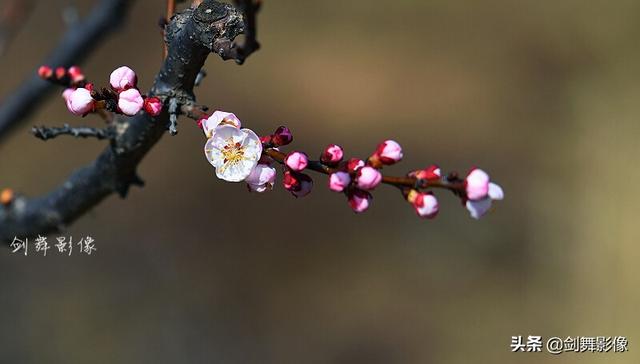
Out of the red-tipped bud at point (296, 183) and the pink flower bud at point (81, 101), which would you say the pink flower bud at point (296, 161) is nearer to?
the red-tipped bud at point (296, 183)

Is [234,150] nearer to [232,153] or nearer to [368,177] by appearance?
[232,153]

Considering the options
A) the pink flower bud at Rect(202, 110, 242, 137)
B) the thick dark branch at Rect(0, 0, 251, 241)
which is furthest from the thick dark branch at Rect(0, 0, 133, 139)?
the pink flower bud at Rect(202, 110, 242, 137)

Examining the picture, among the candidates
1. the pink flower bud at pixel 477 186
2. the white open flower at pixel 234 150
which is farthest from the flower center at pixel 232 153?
the pink flower bud at pixel 477 186

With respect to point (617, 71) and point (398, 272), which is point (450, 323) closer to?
point (398, 272)

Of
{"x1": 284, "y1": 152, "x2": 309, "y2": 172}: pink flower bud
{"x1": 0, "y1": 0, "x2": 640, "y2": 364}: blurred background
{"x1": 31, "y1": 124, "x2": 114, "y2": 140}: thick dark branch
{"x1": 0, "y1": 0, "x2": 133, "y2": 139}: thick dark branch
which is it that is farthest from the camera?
{"x1": 0, "y1": 0, "x2": 640, "y2": 364}: blurred background

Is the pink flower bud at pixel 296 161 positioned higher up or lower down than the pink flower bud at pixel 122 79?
lower down

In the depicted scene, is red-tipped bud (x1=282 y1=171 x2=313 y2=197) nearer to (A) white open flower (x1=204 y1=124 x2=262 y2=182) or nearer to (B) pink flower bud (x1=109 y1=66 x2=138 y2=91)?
(A) white open flower (x1=204 y1=124 x2=262 y2=182)
